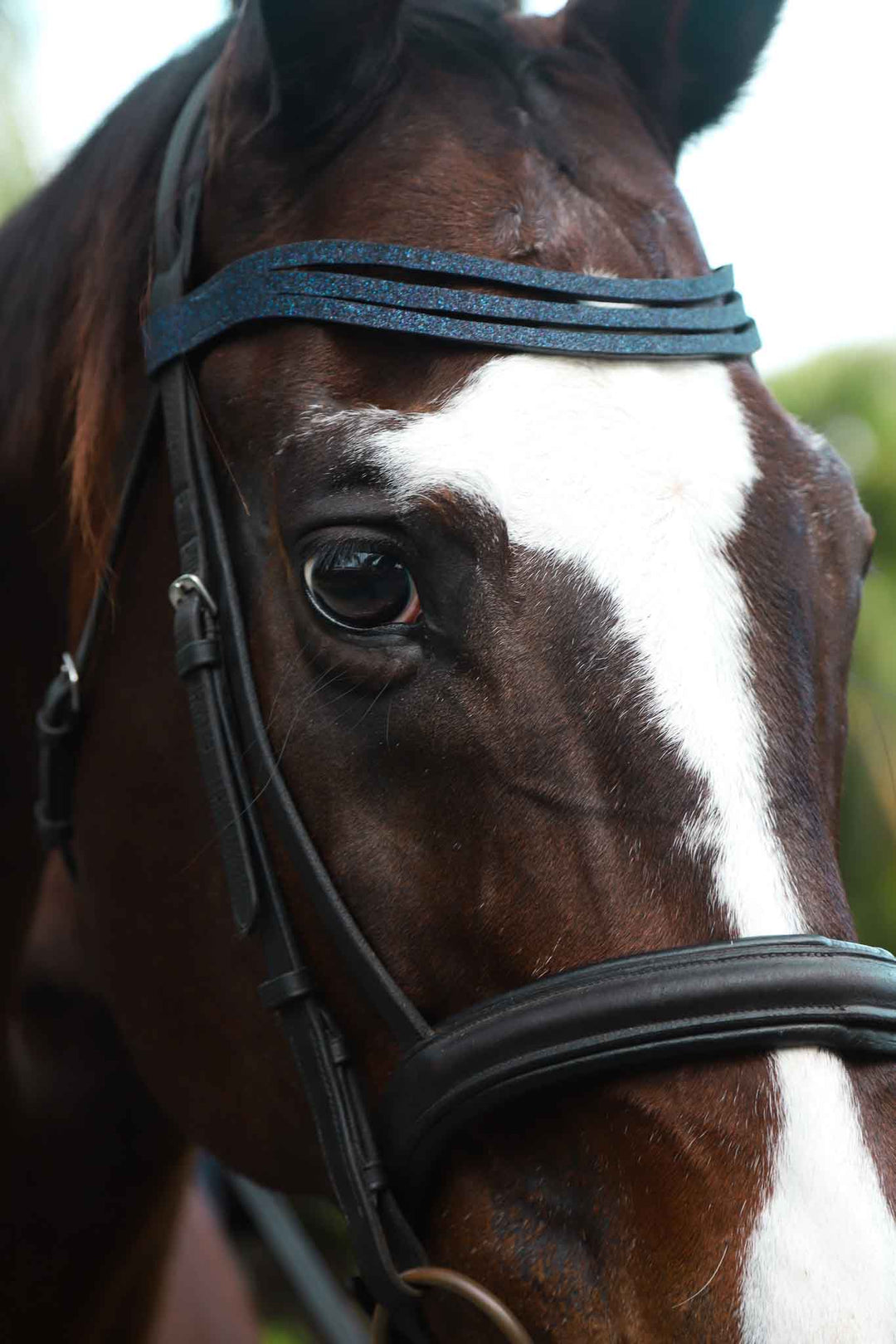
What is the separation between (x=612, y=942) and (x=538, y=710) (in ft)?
0.62

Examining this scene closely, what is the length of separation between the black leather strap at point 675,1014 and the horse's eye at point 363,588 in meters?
0.33

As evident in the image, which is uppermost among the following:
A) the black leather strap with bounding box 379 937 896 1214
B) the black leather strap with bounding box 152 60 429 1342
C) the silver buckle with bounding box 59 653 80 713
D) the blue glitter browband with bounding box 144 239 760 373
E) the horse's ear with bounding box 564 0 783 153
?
the horse's ear with bounding box 564 0 783 153

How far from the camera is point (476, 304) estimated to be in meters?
1.05

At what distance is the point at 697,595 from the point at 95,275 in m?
0.82

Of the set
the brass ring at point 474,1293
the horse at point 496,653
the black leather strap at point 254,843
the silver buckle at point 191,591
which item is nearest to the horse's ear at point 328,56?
the horse at point 496,653

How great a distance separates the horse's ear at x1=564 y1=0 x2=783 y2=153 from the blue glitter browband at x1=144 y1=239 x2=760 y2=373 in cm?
35

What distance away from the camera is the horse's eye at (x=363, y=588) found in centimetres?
101

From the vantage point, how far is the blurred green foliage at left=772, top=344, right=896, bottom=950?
8.24 feet

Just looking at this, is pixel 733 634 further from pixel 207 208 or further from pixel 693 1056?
pixel 207 208

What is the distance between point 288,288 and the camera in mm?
1118

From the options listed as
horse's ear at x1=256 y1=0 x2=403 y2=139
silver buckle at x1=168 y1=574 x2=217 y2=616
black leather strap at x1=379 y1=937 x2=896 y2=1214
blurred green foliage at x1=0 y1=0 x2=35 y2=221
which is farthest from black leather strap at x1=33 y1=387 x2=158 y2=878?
blurred green foliage at x1=0 y1=0 x2=35 y2=221

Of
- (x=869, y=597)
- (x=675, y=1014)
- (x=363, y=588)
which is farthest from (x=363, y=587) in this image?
(x=869, y=597)

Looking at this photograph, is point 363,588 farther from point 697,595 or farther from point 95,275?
point 95,275

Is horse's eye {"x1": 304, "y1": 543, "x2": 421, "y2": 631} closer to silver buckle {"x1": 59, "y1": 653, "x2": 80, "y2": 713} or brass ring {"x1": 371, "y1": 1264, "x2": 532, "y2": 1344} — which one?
silver buckle {"x1": 59, "y1": 653, "x2": 80, "y2": 713}
